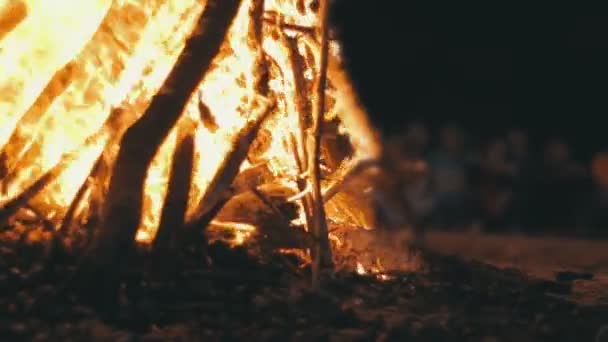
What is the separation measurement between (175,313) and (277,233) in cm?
151

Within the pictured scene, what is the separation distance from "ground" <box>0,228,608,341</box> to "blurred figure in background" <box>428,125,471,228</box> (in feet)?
0.66

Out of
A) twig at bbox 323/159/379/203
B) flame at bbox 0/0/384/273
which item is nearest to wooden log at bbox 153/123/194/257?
flame at bbox 0/0/384/273

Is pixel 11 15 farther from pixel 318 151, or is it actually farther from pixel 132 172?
pixel 318 151

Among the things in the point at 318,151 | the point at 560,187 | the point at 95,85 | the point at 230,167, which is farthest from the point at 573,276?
the point at 95,85

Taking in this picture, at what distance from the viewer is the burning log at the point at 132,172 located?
5680 millimetres

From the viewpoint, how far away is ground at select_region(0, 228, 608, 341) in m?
5.42

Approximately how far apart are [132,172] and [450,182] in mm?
2118

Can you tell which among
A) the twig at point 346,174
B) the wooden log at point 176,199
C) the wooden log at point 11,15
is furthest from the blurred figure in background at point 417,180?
the wooden log at point 11,15

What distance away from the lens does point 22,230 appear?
6551 millimetres

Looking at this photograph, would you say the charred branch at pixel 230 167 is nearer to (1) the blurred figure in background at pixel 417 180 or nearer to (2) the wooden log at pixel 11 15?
(1) the blurred figure in background at pixel 417 180

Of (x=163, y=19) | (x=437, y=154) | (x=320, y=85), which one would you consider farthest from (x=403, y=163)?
(x=163, y=19)

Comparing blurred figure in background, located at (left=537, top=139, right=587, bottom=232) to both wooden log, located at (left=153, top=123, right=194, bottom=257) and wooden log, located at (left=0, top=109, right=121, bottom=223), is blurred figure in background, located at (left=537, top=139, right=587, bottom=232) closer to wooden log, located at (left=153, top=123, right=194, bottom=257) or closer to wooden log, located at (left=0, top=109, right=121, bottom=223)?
wooden log, located at (left=153, top=123, right=194, bottom=257)

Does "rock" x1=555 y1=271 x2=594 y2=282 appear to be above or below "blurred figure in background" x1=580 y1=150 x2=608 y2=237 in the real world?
below

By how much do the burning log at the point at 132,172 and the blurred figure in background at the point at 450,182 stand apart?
5.66ft
